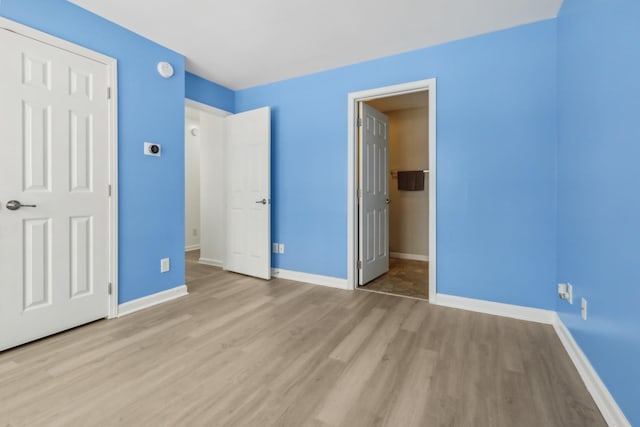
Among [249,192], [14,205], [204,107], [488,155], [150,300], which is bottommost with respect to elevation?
[150,300]

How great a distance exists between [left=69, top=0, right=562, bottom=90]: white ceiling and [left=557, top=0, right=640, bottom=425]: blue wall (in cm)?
63

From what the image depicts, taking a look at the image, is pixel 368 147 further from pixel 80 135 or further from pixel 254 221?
pixel 80 135

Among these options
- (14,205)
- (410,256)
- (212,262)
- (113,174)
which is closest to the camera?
(14,205)

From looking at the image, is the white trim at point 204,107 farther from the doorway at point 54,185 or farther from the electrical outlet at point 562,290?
the electrical outlet at point 562,290

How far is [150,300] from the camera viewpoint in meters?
2.74

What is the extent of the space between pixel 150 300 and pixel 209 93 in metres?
2.51

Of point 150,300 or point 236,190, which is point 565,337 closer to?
point 150,300

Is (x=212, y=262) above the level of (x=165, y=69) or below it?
below

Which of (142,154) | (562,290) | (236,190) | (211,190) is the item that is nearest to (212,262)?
(211,190)

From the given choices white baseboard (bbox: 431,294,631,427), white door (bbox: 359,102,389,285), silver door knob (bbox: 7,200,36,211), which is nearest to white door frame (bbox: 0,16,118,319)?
silver door knob (bbox: 7,200,36,211)

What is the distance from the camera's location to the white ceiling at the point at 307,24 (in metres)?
2.21

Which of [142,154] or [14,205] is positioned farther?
[142,154]

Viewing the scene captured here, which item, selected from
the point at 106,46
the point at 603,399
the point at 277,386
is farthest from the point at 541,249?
the point at 106,46

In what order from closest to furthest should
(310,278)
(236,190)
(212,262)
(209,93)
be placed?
(310,278), (209,93), (236,190), (212,262)
